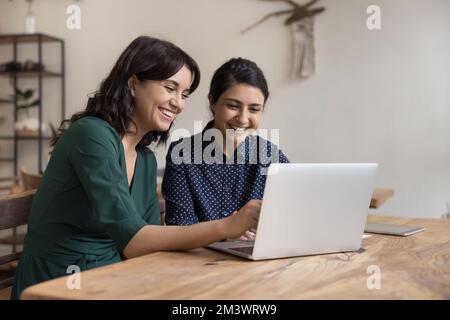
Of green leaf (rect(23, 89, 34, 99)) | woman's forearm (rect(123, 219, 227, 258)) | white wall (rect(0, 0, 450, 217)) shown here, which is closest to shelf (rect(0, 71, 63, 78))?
green leaf (rect(23, 89, 34, 99))

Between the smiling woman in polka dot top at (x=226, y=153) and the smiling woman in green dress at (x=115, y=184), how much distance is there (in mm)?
167

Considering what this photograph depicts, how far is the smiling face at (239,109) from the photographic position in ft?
5.88

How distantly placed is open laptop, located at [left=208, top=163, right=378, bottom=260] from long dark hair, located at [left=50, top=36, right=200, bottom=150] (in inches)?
17.7

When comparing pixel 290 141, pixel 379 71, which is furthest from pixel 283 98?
pixel 379 71

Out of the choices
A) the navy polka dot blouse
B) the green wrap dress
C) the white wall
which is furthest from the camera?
the white wall

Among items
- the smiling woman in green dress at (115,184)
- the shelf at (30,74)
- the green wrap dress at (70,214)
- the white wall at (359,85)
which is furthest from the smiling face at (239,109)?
the shelf at (30,74)

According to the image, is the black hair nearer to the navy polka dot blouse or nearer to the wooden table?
the navy polka dot blouse

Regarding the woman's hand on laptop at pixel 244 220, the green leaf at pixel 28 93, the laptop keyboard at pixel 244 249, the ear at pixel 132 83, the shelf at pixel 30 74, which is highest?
the shelf at pixel 30 74

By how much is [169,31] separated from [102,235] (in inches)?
122

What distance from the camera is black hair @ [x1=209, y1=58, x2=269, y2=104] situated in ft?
5.94

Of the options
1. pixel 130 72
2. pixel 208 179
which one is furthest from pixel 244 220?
pixel 208 179

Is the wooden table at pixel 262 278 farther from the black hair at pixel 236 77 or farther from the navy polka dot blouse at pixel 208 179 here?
the black hair at pixel 236 77

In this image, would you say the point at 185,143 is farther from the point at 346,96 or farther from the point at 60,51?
the point at 60,51

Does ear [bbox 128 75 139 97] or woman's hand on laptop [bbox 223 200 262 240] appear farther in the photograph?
ear [bbox 128 75 139 97]
